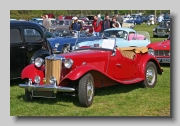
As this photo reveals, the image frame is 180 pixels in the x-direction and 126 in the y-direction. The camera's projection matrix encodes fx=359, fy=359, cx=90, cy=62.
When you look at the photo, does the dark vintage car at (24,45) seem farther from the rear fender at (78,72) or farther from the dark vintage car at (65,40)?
the dark vintage car at (65,40)

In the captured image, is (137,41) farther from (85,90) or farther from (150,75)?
(85,90)

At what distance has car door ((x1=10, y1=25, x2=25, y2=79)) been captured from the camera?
8.82 meters

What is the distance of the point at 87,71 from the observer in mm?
6949

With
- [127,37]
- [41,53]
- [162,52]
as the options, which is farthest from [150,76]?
[127,37]

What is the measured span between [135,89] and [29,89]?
2802 millimetres

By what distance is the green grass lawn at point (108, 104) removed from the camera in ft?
21.7

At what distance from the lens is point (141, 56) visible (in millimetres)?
8797

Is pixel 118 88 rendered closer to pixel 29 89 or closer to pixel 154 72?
pixel 154 72

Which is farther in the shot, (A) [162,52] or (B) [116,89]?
(A) [162,52]

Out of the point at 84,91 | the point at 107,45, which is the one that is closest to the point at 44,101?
the point at 84,91

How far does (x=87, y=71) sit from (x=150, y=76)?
2.43 metres

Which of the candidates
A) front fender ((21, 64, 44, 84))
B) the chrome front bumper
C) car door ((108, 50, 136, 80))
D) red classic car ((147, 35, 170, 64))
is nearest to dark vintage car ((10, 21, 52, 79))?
front fender ((21, 64, 44, 84))

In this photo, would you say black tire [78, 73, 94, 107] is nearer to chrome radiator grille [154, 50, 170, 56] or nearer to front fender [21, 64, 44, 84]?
front fender [21, 64, 44, 84]

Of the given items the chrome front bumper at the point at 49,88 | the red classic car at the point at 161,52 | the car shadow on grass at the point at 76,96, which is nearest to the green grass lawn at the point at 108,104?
the car shadow on grass at the point at 76,96
